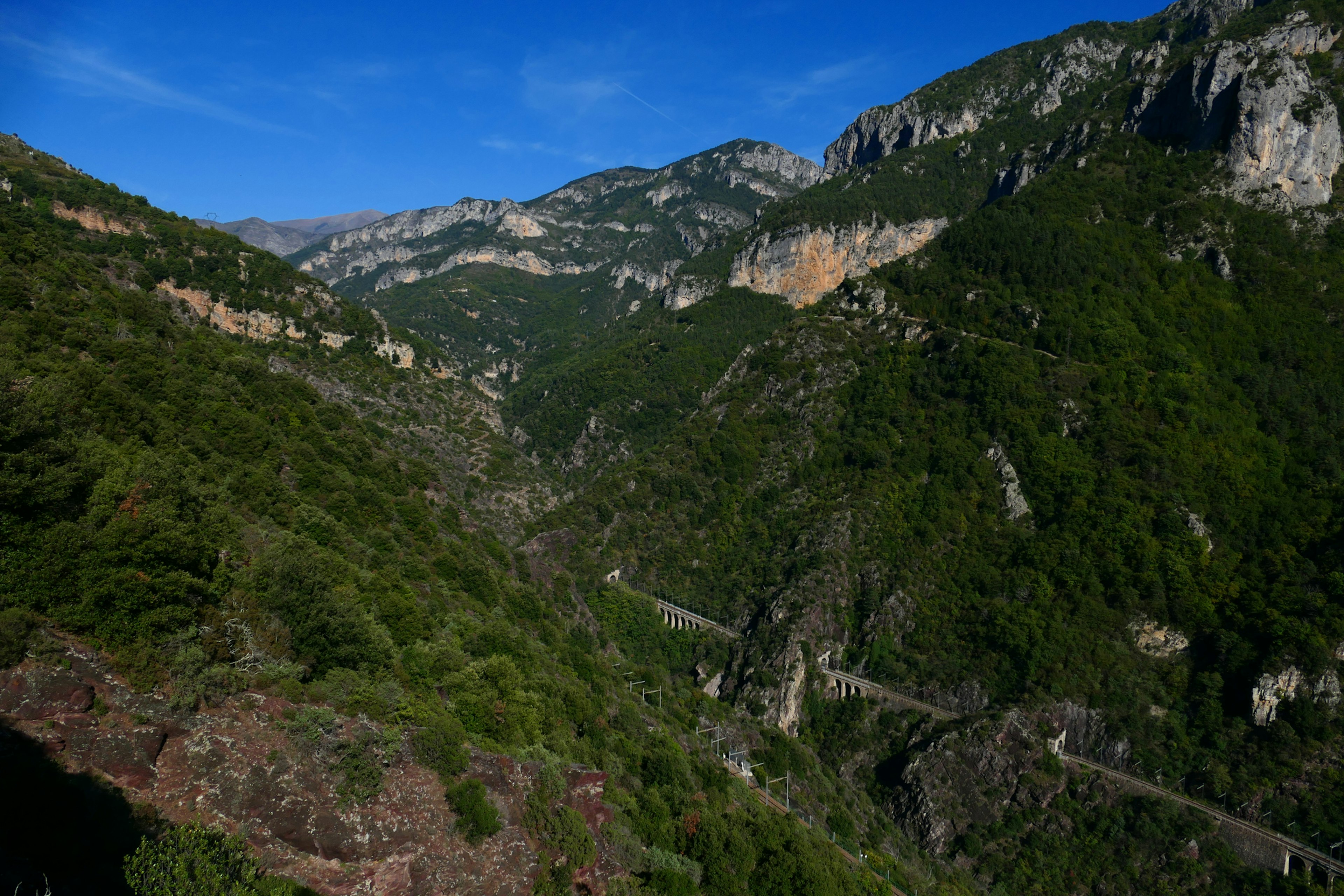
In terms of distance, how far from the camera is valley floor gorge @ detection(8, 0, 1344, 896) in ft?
55.6

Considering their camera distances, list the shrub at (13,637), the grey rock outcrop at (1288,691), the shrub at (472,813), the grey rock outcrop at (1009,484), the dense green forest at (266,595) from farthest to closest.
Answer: the grey rock outcrop at (1009,484)
the grey rock outcrop at (1288,691)
the shrub at (472,813)
the dense green forest at (266,595)
the shrub at (13,637)

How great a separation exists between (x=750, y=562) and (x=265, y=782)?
278ft

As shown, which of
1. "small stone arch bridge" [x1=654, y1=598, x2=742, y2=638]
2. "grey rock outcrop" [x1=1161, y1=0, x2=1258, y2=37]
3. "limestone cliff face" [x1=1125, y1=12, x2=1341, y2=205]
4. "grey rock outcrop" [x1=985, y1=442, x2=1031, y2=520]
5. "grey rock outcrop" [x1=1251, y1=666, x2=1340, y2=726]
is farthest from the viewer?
"grey rock outcrop" [x1=1161, y1=0, x2=1258, y2=37]

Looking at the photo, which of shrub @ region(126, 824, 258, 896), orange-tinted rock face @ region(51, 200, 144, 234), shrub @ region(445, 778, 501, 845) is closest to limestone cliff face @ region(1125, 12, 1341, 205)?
shrub @ region(445, 778, 501, 845)

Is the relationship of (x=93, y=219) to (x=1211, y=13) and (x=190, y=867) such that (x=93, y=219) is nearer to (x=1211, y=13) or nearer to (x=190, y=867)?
(x=190, y=867)

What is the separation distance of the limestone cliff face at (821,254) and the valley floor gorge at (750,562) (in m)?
23.1

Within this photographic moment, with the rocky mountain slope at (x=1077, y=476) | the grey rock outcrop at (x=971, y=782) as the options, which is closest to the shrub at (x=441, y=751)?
the grey rock outcrop at (x=971, y=782)

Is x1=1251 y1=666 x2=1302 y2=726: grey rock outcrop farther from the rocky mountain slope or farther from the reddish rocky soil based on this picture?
the reddish rocky soil

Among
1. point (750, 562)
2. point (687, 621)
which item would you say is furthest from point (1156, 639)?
point (687, 621)

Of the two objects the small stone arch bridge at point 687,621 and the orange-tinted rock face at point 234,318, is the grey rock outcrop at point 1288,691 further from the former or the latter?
the orange-tinted rock face at point 234,318

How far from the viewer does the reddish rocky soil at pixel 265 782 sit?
14281mm

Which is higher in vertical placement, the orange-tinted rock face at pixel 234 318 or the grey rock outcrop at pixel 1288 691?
the orange-tinted rock face at pixel 234 318

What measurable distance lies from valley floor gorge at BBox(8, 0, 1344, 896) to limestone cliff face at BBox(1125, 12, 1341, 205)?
0.62 m

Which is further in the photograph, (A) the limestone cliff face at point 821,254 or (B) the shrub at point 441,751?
(A) the limestone cliff face at point 821,254
